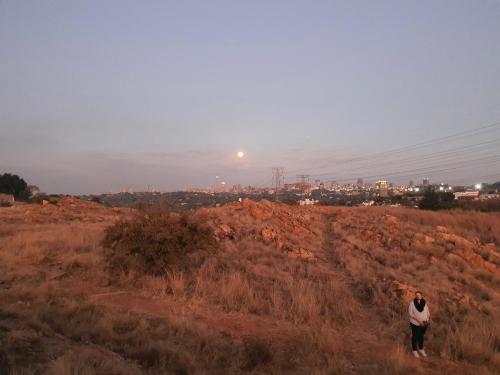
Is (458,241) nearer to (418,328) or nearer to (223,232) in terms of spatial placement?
(223,232)

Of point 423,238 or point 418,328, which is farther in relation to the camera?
point 423,238

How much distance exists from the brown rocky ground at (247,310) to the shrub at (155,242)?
2.18ft

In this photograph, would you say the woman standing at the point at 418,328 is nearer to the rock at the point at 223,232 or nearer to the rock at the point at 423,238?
the rock at the point at 223,232

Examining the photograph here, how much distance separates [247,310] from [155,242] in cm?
455

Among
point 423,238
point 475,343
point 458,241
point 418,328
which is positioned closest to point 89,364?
point 418,328

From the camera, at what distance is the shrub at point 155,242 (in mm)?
14258

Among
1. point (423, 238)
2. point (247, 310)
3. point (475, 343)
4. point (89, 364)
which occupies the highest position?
point (89, 364)

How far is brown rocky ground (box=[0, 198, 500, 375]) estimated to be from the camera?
24.6ft

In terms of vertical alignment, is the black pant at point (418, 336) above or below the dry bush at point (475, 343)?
above

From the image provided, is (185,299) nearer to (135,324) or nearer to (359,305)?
(135,324)

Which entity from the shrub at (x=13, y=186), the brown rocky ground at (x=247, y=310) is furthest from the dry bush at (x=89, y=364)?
the shrub at (x=13, y=186)

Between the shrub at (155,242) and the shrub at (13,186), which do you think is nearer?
the shrub at (155,242)

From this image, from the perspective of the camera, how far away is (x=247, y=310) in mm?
11328

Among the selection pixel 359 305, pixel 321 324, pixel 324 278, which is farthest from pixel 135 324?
pixel 324 278
